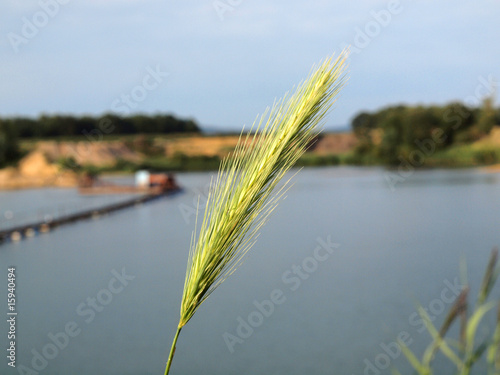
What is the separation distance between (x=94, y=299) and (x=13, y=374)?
9.64 feet

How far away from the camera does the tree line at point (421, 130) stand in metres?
53.3

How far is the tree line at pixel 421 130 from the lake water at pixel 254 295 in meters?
33.0

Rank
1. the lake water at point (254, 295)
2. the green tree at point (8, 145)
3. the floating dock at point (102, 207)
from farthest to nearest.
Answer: the green tree at point (8, 145) → the floating dock at point (102, 207) → the lake water at point (254, 295)

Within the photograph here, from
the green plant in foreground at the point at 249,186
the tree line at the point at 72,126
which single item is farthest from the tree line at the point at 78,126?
the green plant in foreground at the point at 249,186

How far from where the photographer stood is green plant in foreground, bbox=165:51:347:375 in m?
0.94

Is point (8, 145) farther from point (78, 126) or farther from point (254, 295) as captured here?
point (254, 295)

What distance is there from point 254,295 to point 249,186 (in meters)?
10.2

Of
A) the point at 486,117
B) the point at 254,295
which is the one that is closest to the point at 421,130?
the point at 486,117

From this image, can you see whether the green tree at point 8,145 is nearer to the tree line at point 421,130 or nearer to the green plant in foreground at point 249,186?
the tree line at point 421,130

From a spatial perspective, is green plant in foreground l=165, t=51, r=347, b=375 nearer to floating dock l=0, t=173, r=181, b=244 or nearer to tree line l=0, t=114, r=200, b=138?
floating dock l=0, t=173, r=181, b=244

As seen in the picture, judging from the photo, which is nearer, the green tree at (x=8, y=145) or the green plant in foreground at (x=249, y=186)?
the green plant in foreground at (x=249, y=186)

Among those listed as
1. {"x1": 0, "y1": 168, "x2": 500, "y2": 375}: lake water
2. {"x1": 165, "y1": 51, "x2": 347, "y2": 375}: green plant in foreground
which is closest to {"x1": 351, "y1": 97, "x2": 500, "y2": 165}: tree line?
{"x1": 0, "y1": 168, "x2": 500, "y2": 375}: lake water

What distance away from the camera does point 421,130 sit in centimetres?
5656

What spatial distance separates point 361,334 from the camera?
9180mm
